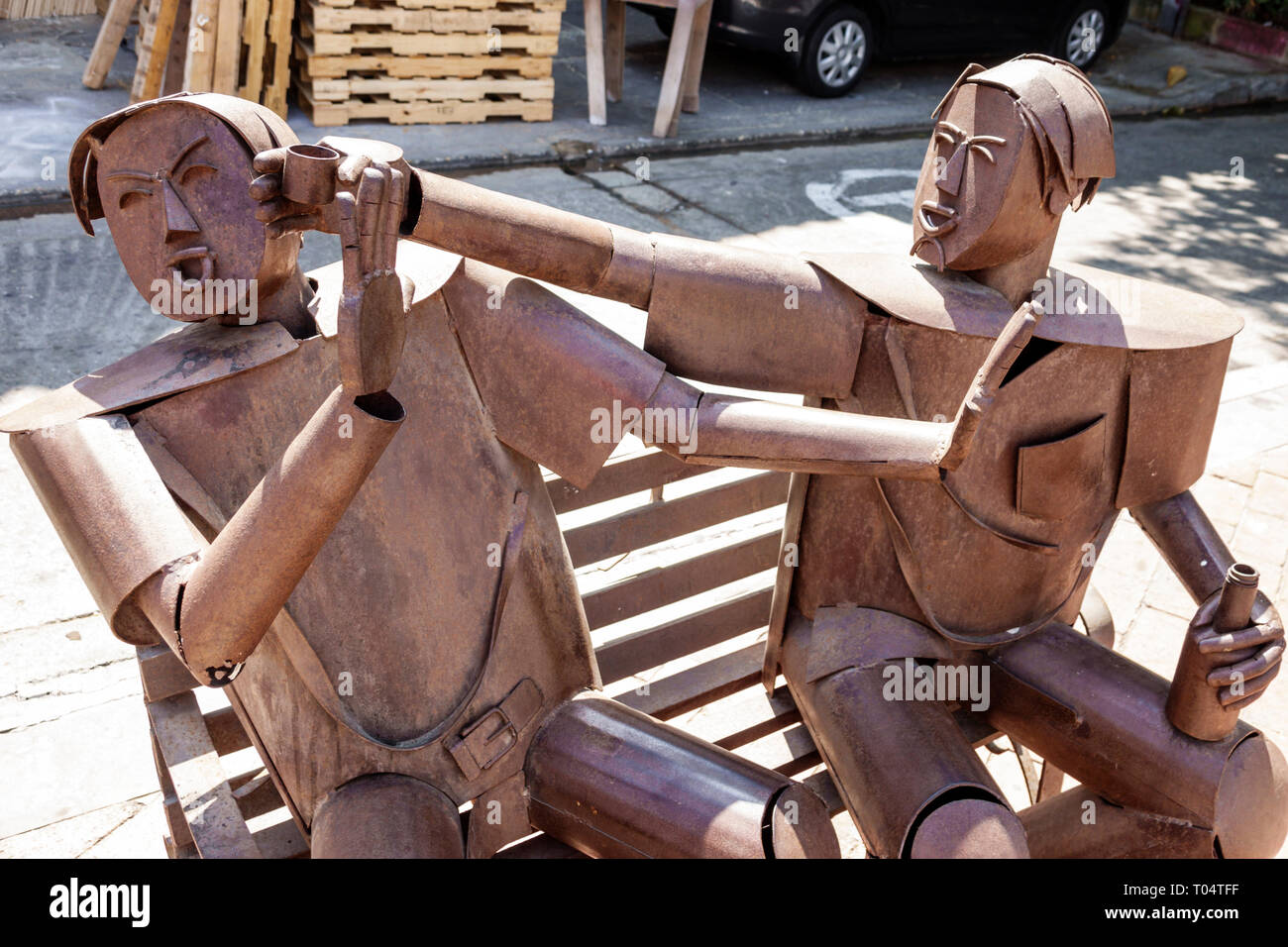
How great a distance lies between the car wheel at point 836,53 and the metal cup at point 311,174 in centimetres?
803

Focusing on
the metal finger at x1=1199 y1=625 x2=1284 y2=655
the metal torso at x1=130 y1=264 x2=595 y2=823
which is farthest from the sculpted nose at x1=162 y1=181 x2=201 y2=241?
the metal finger at x1=1199 y1=625 x2=1284 y2=655

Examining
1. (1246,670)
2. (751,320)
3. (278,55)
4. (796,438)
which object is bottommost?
(1246,670)

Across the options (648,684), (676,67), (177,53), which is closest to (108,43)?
(177,53)

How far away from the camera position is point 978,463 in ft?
7.63

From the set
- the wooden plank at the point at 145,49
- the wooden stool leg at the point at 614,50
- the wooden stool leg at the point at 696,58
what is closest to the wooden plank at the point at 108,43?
the wooden plank at the point at 145,49

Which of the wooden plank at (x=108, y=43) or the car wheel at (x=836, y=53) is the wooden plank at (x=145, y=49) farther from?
the car wheel at (x=836, y=53)

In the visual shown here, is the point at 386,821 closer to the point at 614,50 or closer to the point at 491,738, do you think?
the point at 491,738

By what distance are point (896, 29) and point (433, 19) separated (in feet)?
13.5

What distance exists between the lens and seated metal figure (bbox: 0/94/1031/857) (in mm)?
1762

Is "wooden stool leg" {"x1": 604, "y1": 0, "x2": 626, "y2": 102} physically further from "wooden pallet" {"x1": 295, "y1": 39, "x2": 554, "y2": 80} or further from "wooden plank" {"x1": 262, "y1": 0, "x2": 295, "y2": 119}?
"wooden plank" {"x1": 262, "y1": 0, "x2": 295, "y2": 119}

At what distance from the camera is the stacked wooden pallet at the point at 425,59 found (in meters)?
7.09
